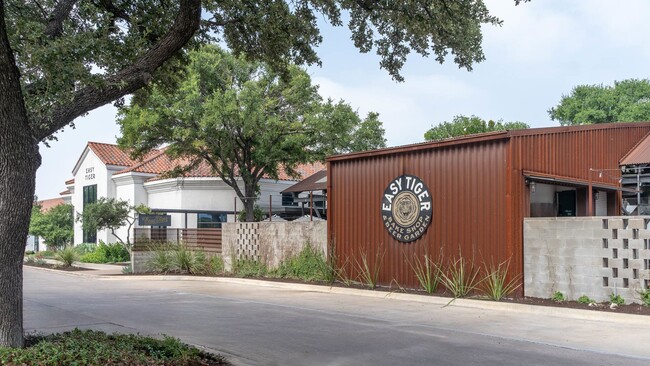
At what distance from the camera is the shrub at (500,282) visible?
14.2m

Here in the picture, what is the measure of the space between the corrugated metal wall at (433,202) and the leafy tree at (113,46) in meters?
4.29

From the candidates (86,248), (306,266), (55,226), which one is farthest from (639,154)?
(55,226)

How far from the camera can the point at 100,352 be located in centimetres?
674

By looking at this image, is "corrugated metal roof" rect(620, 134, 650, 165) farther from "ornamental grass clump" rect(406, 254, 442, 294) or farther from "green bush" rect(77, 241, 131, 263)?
"green bush" rect(77, 241, 131, 263)

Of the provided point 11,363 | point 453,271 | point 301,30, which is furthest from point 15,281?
point 453,271

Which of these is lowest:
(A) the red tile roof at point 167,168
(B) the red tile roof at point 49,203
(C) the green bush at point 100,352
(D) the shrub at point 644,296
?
(D) the shrub at point 644,296

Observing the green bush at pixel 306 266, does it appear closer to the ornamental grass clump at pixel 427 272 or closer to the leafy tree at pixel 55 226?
the ornamental grass clump at pixel 427 272

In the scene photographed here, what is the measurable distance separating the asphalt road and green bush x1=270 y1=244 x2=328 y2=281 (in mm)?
1985

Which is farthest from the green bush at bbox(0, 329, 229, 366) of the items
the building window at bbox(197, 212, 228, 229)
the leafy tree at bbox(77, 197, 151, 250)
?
the building window at bbox(197, 212, 228, 229)

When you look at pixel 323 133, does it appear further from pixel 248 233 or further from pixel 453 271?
pixel 453 271

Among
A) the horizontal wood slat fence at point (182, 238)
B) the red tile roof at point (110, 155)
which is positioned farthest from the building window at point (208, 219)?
the horizontal wood slat fence at point (182, 238)

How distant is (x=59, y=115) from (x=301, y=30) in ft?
18.6

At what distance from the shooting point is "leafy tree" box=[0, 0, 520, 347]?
6840mm

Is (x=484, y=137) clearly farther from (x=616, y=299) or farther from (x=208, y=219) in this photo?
(x=208, y=219)
